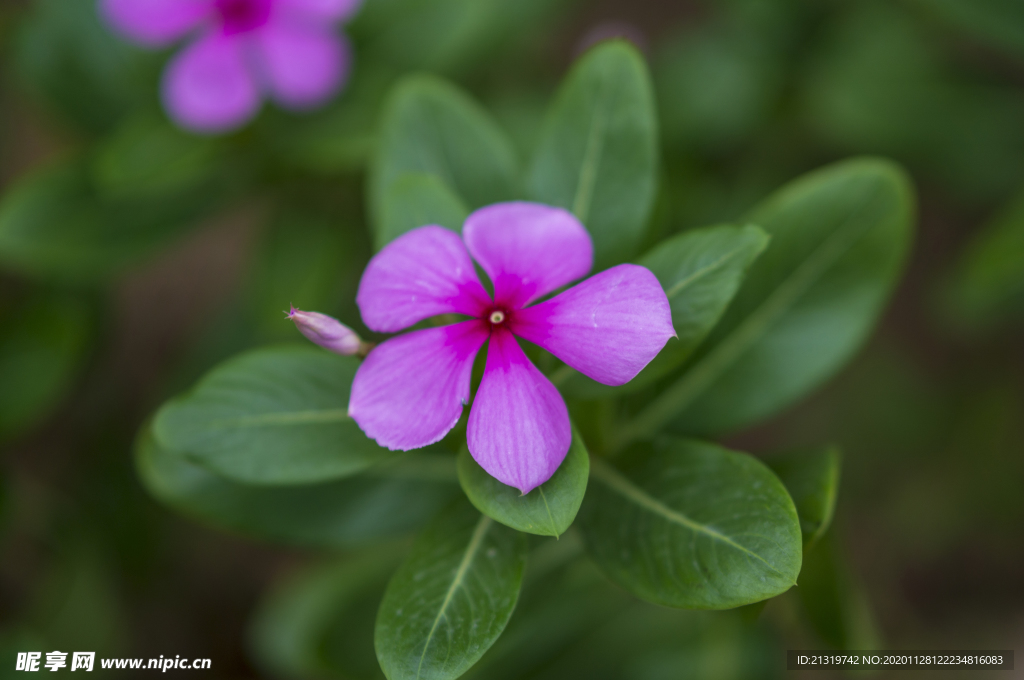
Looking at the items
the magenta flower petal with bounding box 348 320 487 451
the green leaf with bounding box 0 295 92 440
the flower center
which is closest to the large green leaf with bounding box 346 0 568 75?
the flower center

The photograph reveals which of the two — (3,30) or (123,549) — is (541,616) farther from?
(3,30)

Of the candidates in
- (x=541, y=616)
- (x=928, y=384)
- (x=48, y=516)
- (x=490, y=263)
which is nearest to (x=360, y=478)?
(x=541, y=616)

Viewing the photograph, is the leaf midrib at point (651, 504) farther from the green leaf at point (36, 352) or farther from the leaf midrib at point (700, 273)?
the green leaf at point (36, 352)

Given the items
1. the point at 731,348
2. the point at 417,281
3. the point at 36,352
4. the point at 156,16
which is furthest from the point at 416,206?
the point at 36,352

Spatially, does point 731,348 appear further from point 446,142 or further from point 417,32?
point 417,32

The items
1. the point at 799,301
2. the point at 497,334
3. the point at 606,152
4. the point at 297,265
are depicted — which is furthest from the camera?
the point at 297,265

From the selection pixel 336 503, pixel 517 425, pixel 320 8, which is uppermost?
pixel 320 8
